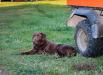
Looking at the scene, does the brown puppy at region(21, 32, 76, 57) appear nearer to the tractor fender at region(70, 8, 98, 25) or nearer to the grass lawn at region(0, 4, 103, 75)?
the grass lawn at region(0, 4, 103, 75)

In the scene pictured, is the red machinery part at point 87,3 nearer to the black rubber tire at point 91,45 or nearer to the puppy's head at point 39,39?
the black rubber tire at point 91,45

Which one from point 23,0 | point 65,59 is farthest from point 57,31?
point 23,0

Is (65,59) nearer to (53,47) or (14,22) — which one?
(53,47)

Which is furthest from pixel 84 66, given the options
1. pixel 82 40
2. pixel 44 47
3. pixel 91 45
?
pixel 44 47

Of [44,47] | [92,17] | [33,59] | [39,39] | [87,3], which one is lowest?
[33,59]

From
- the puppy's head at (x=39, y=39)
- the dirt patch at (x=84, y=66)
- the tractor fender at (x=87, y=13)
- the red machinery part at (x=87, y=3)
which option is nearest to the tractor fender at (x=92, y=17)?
the tractor fender at (x=87, y=13)

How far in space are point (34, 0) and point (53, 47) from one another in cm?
2648

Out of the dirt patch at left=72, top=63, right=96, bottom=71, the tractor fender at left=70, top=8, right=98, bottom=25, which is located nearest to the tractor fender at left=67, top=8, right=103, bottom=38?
the tractor fender at left=70, top=8, right=98, bottom=25

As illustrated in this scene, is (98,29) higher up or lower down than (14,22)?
higher up

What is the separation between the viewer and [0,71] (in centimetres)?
969

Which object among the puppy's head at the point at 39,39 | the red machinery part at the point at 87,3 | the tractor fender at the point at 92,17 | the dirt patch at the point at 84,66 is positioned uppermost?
the red machinery part at the point at 87,3

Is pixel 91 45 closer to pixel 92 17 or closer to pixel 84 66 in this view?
pixel 92 17

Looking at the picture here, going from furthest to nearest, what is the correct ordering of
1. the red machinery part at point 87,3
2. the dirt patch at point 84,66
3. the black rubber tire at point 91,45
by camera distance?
1. the black rubber tire at point 91,45
2. the red machinery part at point 87,3
3. the dirt patch at point 84,66

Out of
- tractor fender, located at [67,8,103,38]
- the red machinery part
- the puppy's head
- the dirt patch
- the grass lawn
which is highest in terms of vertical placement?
the red machinery part
